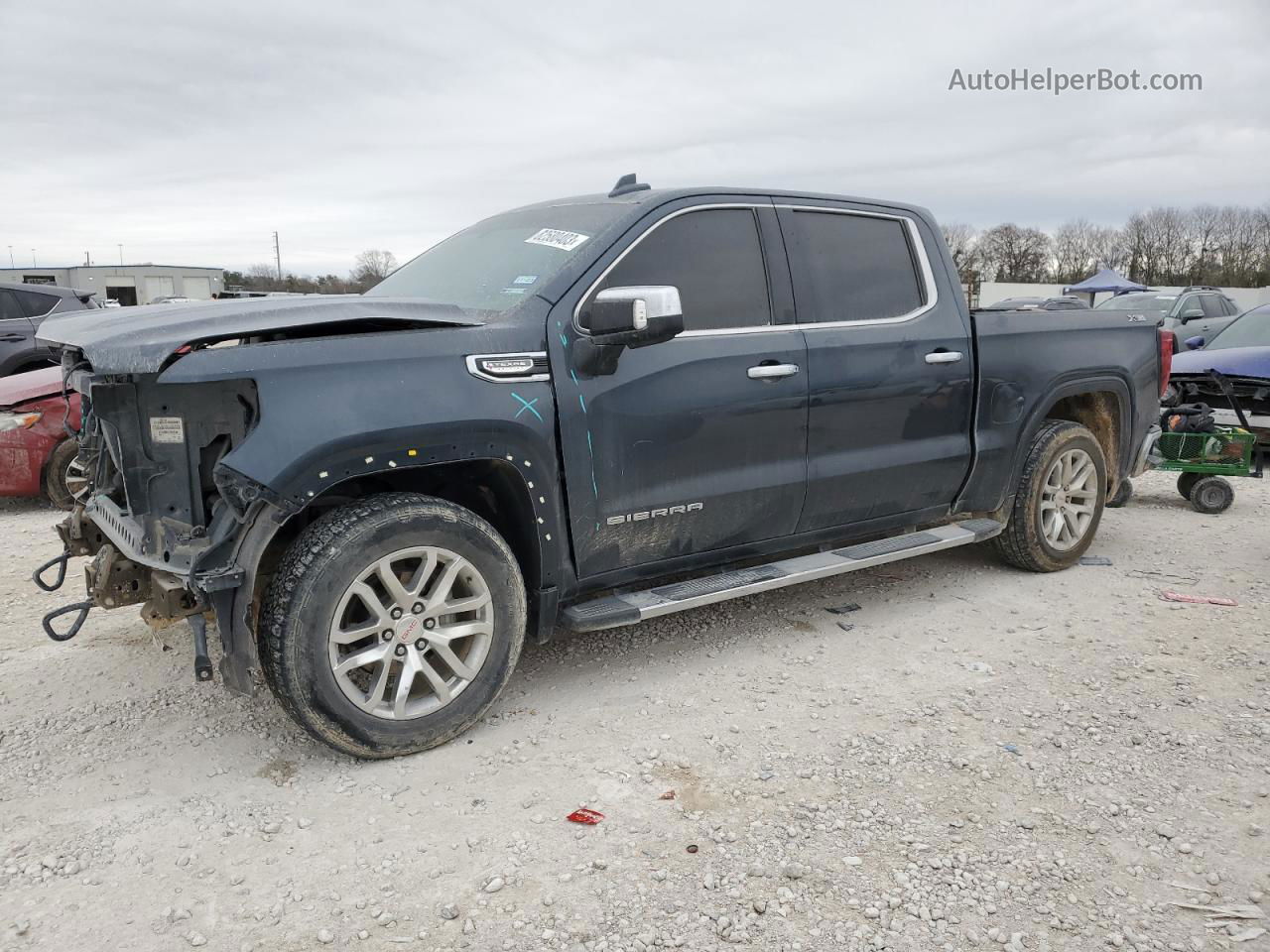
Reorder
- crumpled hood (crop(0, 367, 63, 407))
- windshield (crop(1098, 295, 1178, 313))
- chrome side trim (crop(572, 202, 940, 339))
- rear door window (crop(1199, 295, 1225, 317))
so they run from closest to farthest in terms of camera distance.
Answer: chrome side trim (crop(572, 202, 940, 339)) → crumpled hood (crop(0, 367, 63, 407)) → windshield (crop(1098, 295, 1178, 313)) → rear door window (crop(1199, 295, 1225, 317))

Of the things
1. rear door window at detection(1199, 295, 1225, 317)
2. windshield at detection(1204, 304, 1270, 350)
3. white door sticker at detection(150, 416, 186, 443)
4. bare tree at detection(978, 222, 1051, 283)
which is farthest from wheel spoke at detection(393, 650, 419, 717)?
bare tree at detection(978, 222, 1051, 283)

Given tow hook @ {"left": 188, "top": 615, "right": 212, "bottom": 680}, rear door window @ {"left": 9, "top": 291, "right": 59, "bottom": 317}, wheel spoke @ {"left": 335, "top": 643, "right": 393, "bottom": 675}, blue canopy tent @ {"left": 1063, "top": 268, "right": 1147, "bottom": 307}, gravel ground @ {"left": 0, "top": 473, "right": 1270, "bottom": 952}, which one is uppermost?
rear door window @ {"left": 9, "top": 291, "right": 59, "bottom": 317}

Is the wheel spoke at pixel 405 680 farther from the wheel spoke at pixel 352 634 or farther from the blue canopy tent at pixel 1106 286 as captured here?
the blue canopy tent at pixel 1106 286

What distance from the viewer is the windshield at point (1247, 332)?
9594 mm

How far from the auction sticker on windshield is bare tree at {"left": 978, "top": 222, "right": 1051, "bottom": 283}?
6166 cm

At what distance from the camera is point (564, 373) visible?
347 centimetres

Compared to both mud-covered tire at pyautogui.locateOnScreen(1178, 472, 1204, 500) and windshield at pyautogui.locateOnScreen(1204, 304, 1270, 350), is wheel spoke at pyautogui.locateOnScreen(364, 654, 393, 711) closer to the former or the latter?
mud-covered tire at pyautogui.locateOnScreen(1178, 472, 1204, 500)

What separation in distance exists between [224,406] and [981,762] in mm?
2786

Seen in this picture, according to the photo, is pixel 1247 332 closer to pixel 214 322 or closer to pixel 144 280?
pixel 214 322

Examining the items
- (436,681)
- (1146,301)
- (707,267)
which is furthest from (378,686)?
(1146,301)

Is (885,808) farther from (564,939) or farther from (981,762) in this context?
(564,939)

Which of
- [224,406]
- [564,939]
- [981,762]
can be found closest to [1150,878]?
[981,762]

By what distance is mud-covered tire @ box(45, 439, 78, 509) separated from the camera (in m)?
6.95

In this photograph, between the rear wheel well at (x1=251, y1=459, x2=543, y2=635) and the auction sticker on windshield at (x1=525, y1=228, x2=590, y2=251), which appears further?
the auction sticker on windshield at (x1=525, y1=228, x2=590, y2=251)
